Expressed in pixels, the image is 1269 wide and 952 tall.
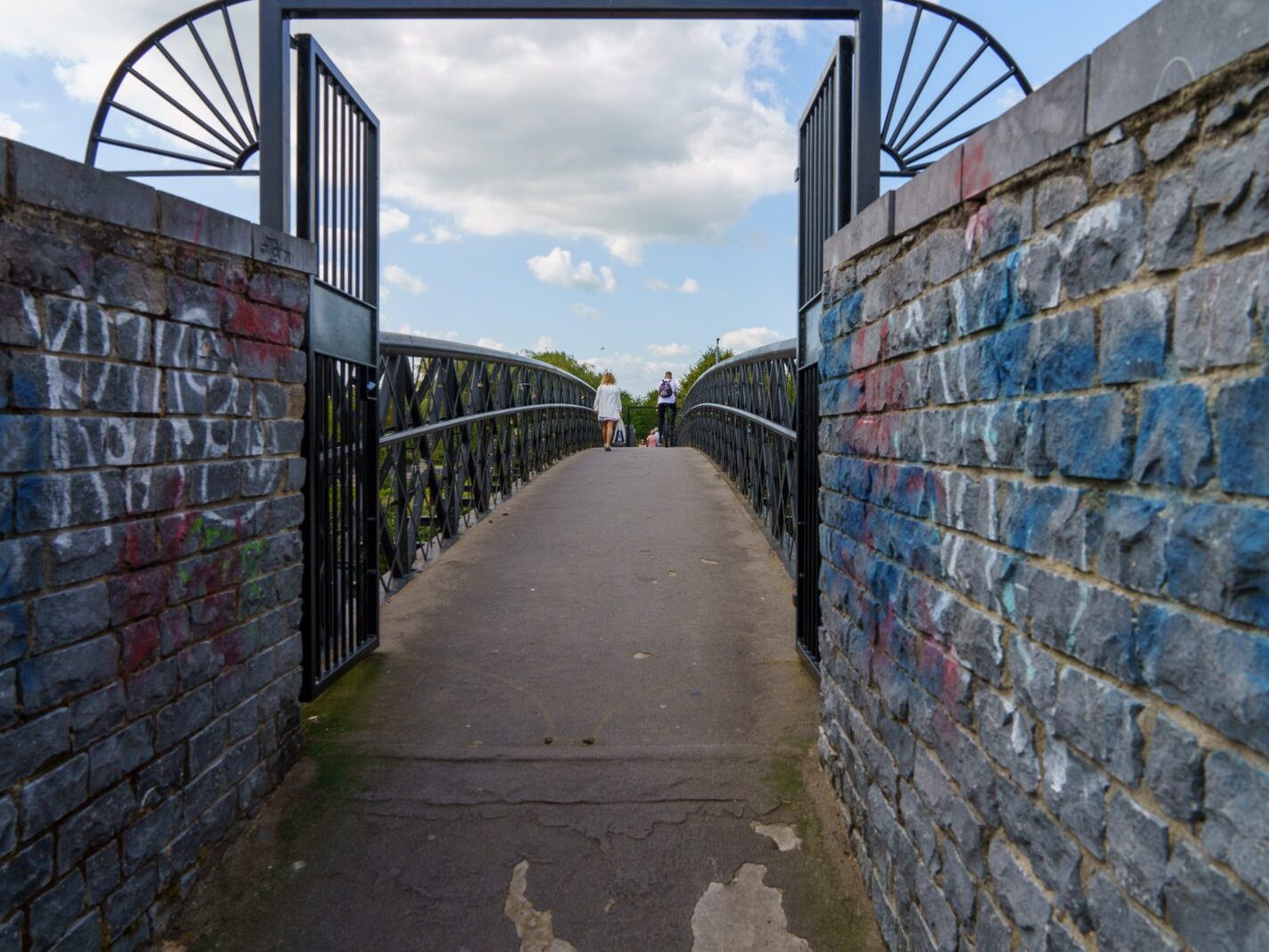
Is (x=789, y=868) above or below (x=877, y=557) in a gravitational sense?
below

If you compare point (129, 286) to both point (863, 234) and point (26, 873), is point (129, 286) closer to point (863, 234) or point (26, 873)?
point (26, 873)

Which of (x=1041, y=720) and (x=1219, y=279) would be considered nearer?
(x=1219, y=279)

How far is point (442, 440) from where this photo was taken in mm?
7117

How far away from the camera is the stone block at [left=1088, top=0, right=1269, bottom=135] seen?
1338 millimetres

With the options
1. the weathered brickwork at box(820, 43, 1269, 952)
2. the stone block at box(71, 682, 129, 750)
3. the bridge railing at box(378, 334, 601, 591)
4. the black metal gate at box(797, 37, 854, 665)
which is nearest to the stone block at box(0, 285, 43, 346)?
the stone block at box(71, 682, 129, 750)

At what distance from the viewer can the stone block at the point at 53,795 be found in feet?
7.50

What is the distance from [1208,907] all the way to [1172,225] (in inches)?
39.6

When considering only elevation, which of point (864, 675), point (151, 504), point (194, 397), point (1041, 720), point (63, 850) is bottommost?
point (63, 850)

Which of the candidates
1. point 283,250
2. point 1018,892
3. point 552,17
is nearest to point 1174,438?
point 1018,892

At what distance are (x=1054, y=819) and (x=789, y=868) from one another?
157 cm

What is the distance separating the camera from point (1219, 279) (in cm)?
137

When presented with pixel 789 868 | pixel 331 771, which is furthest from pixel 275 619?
pixel 789 868

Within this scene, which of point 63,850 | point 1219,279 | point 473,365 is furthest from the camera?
point 473,365

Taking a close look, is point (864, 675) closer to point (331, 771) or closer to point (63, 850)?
point (331, 771)
